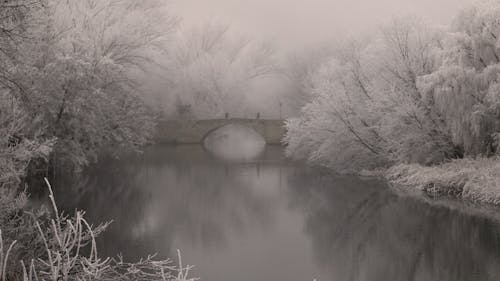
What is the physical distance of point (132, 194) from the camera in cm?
1894

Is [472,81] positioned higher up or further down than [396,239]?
higher up

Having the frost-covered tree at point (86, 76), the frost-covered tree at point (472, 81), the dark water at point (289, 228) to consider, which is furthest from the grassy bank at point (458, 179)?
the frost-covered tree at point (86, 76)

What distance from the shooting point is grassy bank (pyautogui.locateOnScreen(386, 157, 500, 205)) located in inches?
642

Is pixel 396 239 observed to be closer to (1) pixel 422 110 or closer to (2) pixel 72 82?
(1) pixel 422 110

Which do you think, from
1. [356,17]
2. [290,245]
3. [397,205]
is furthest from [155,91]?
[290,245]

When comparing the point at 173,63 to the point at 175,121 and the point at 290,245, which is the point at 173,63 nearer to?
the point at 175,121

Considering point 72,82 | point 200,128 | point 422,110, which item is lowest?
point 200,128

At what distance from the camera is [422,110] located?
69.2 ft

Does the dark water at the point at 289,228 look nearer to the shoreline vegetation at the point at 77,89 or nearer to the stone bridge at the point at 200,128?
the shoreline vegetation at the point at 77,89

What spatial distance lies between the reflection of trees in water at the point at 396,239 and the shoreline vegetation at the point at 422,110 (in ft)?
6.73

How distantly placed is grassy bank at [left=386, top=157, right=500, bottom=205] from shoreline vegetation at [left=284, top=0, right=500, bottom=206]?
31mm

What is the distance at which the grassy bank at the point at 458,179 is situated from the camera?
53.5ft

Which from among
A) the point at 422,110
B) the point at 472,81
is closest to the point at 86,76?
the point at 422,110

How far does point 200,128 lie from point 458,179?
30171 mm
